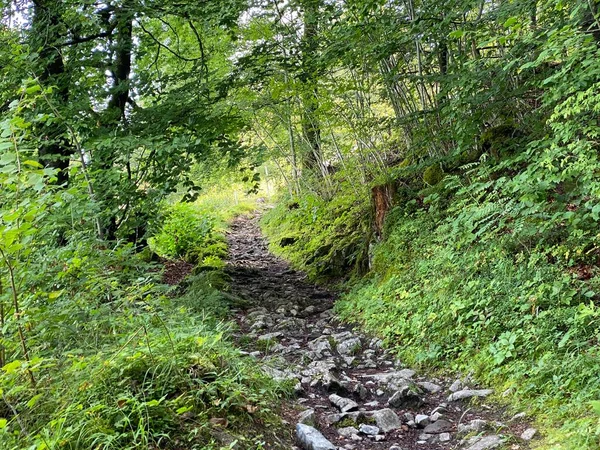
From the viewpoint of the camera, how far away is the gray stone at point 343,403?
12.8 feet

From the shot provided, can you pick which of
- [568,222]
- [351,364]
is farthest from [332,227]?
[568,222]

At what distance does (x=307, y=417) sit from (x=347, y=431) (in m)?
0.34

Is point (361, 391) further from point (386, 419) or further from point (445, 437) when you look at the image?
point (445, 437)

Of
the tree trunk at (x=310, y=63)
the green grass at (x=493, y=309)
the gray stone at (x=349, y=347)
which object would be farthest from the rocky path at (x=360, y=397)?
the tree trunk at (x=310, y=63)

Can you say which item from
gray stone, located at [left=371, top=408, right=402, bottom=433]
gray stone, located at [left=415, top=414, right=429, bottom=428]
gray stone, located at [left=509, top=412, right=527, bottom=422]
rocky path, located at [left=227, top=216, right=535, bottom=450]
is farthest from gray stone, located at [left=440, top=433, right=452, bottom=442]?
gray stone, located at [left=509, top=412, right=527, bottom=422]

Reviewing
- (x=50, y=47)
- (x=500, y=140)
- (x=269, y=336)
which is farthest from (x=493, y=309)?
(x=50, y=47)

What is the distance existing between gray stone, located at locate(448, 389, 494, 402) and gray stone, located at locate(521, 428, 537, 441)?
28.6 inches

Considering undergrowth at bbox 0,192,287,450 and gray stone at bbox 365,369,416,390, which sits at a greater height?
undergrowth at bbox 0,192,287,450

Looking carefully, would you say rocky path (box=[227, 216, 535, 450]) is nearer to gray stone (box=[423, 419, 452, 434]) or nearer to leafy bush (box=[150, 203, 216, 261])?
gray stone (box=[423, 419, 452, 434])

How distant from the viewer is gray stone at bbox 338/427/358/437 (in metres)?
3.45

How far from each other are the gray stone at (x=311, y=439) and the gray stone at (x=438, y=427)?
0.94 meters

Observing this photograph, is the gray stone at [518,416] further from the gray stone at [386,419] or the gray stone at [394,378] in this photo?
the gray stone at [394,378]

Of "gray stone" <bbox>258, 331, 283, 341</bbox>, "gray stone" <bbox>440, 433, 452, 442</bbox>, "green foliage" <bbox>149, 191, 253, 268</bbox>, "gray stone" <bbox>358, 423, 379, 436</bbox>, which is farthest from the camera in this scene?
"green foliage" <bbox>149, 191, 253, 268</bbox>

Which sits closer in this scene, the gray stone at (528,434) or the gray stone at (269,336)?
the gray stone at (528,434)
